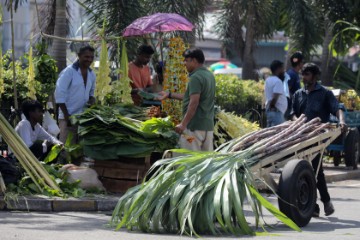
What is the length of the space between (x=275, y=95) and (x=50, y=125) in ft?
14.1

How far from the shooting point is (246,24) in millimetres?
25547

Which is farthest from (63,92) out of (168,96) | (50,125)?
(168,96)

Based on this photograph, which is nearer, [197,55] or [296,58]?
[197,55]

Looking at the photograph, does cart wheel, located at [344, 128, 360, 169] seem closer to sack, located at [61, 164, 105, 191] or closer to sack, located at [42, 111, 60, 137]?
sack, located at [42, 111, 60, 137]

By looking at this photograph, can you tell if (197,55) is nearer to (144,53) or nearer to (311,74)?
(311,74)

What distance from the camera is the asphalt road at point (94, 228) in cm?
939

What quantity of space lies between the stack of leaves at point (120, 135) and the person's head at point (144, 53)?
2433 mm

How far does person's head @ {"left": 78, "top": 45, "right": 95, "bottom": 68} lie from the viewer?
13773mm

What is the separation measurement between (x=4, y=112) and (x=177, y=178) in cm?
654

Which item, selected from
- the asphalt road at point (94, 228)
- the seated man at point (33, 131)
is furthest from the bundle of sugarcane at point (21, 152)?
the seated man at point (33, 131)

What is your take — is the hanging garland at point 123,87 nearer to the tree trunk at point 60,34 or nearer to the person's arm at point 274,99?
the tree trunk at point 60,34

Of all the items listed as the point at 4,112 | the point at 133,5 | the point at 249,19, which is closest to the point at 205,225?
the point at 4,112

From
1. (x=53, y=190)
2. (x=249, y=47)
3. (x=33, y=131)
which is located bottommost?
(x=53, y=190)

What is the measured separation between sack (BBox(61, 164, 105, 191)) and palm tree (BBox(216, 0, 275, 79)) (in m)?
9.87
